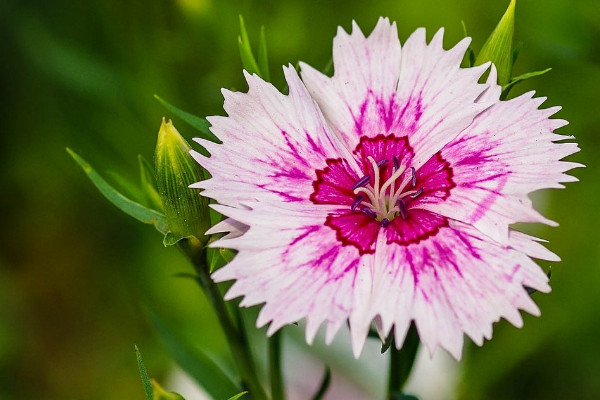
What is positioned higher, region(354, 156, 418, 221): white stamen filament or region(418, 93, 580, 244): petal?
region(418, 93, 580, 244): petal

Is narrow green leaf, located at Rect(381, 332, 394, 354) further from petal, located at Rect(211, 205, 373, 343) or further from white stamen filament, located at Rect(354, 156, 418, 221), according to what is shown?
white stamen filament, located at Rect(354, 156, 418, 221)

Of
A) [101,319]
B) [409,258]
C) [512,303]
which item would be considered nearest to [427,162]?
[409,258]

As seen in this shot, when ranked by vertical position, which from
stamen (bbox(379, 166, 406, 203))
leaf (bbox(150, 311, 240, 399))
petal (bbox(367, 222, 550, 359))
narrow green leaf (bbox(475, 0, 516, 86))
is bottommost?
leaf (bbox(150, 311, 240, 399))

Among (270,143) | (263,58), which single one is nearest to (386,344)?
(270,143)

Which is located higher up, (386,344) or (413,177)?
(413,177)

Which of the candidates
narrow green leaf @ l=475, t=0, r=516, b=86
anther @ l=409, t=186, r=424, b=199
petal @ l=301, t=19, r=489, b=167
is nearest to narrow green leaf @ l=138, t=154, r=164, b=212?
petal @ l=301, t=19, r=489, b=167

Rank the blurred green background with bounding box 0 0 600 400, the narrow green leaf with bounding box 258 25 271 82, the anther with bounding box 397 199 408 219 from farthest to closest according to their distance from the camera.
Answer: the blurred green background with bounding box 0 0 600 400
the narrow green leaf with bounding box 258 25 271 82
the anther with bounding box 397 199 408 219

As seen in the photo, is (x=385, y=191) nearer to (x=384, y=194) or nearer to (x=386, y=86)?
(x=384, y=194)
